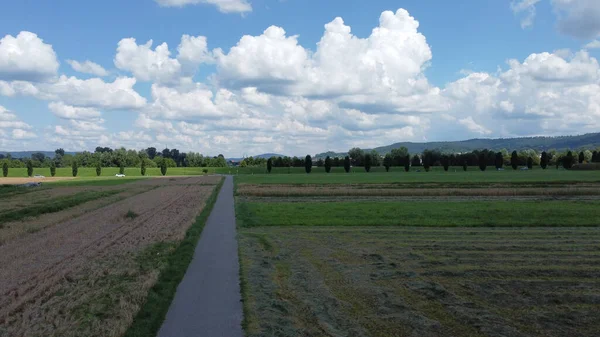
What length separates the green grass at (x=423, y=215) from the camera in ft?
88.0

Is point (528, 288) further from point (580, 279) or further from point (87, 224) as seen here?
point (87, 224)

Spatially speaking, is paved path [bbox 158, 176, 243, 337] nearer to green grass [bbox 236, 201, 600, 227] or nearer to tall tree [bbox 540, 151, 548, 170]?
green grass [bbox 236, 201, 600, 227]

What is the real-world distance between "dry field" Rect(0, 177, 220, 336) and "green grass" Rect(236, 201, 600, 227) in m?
6.39

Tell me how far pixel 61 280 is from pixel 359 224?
16.8m

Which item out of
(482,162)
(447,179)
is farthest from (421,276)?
(482,162)

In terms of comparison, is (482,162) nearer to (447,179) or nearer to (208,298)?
(447,179)

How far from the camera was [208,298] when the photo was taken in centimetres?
1119

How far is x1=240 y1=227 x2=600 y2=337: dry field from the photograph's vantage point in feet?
31.0

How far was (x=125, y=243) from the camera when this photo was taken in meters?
19.0

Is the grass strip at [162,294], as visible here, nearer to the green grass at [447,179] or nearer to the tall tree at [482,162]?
the green grass at [447,179]

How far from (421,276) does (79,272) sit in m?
9.55

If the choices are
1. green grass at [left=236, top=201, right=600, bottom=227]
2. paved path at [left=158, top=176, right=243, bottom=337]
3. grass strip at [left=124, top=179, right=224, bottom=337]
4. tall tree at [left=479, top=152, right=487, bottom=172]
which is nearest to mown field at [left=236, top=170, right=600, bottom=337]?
green grass at [left=236, top=201, right=600, bottom=227]

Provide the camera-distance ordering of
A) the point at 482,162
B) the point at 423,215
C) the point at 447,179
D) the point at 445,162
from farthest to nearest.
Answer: the point at 445,162 → the point at 482,162 → the point at 447,179 → the point at 423,215

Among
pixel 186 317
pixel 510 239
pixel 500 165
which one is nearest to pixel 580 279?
pixel 510 239
